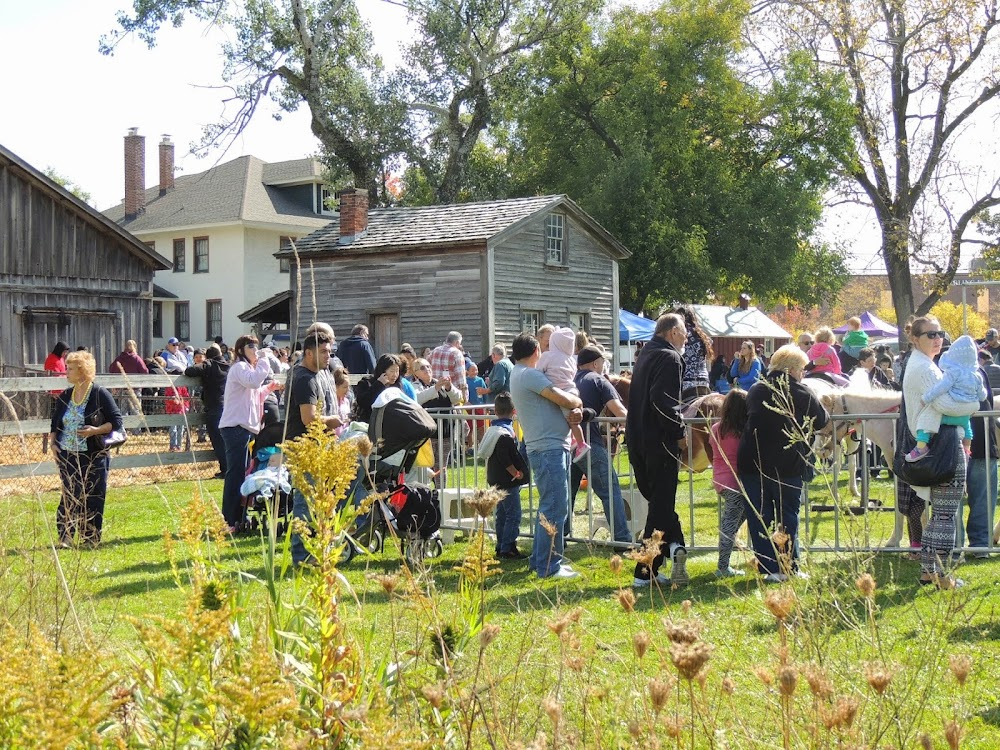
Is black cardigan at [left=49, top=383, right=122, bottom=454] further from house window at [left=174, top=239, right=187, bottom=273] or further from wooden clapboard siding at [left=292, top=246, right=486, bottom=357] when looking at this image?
house window at [left=174, top=239, right=187, bottom=273]

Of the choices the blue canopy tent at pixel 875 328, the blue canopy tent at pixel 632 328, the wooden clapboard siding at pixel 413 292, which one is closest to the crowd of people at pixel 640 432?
the wooden clapboard siding at pixel 413 292

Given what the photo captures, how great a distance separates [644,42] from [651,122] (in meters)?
3.40

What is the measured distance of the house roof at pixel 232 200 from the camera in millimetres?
47312

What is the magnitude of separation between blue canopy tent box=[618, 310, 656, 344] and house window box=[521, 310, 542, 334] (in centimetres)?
410

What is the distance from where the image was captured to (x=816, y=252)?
45.3 m

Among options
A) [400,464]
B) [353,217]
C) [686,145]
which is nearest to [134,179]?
[353,217]

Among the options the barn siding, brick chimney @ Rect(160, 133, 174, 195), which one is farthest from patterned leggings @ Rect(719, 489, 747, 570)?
brick chimney @ Rect(160, 133, 174, 195)

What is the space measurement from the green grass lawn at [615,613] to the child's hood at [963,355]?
1280 mm

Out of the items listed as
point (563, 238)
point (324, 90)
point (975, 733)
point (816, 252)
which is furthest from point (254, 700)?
point (816, 252)

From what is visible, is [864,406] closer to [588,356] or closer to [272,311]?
[588,356]

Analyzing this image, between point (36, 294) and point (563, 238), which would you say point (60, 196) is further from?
point (563, 238)

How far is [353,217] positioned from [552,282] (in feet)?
19.0

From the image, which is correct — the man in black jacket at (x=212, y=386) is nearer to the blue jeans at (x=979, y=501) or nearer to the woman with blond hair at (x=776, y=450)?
the woman with blond hair at (x=776, y=450)

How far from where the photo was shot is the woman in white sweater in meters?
7.46
